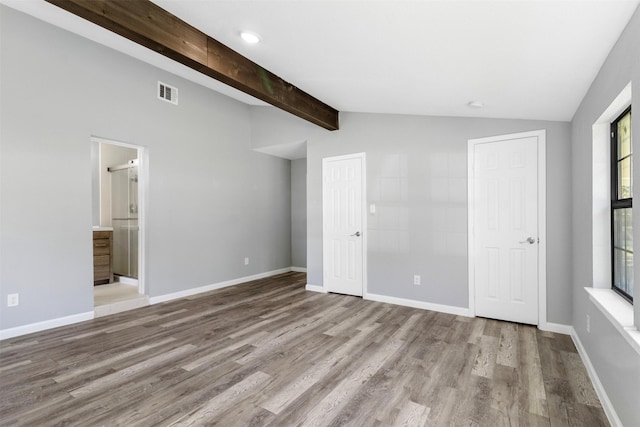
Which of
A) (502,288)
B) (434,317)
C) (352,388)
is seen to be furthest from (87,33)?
(502,288)

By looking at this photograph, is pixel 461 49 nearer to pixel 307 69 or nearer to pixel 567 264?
pixel 307 69

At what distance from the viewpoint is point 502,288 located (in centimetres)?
352

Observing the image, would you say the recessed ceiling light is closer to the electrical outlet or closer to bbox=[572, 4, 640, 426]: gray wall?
bbox=[572, 4, 640, 426]: gray wall

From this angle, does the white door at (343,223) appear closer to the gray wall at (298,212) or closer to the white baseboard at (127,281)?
the gray wall at (298,212)

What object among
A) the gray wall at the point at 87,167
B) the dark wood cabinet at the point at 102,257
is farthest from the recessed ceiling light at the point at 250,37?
the dark wood cabinet at the point at 102,257

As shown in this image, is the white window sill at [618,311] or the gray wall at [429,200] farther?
the gray wall at [429,200]

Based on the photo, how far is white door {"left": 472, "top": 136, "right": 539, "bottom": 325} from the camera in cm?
336

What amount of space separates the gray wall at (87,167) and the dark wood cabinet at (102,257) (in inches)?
56.5

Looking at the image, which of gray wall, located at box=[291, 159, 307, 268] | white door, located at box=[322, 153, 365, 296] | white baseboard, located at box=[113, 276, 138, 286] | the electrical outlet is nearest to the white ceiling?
white door, located at box=[322, 153, 365, 296]

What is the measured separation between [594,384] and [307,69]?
336cm

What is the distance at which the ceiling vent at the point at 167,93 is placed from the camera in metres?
4.41

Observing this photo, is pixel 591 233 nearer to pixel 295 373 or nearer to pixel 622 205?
pixel 622 205

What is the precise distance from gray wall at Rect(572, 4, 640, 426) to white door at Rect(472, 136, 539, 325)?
38 centimetres

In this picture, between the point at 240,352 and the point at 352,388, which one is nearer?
the point at 352,388
